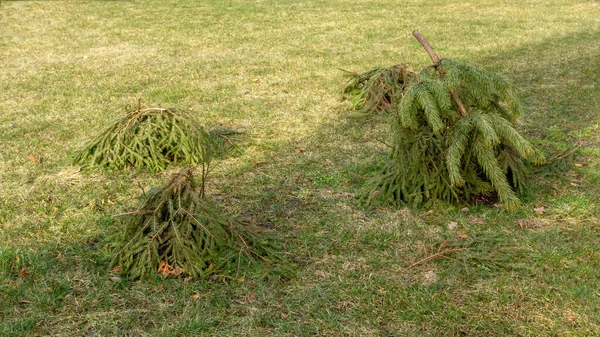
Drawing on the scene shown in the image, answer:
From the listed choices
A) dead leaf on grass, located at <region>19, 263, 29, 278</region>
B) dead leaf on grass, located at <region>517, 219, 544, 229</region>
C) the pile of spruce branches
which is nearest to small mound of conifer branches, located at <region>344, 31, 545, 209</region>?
dead leaf on grass, located at <region>517, 219, 544, 229</region>

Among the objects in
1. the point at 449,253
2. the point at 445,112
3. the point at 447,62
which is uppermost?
the point at 447,62

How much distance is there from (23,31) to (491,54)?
948 cm

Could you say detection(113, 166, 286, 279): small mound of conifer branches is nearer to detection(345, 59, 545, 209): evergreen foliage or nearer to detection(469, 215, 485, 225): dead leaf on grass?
detection(345, 59, 545, 209): evergreen foliage

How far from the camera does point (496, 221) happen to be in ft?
14.3

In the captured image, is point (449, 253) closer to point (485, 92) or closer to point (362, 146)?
point (485, 92)

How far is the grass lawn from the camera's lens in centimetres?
346

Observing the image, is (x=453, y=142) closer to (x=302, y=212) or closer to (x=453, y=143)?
(x=453, y=143)

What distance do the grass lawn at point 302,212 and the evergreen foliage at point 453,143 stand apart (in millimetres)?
175

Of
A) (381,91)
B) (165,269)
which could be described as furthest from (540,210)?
(381,91)

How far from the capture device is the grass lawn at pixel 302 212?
3.46 m

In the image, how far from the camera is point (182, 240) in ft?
12.5

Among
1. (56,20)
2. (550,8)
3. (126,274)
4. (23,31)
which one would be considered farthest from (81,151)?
(550,8)

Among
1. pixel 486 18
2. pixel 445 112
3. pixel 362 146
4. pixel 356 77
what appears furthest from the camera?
pixel 486 18

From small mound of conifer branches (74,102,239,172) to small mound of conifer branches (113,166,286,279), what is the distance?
4.87 ft
